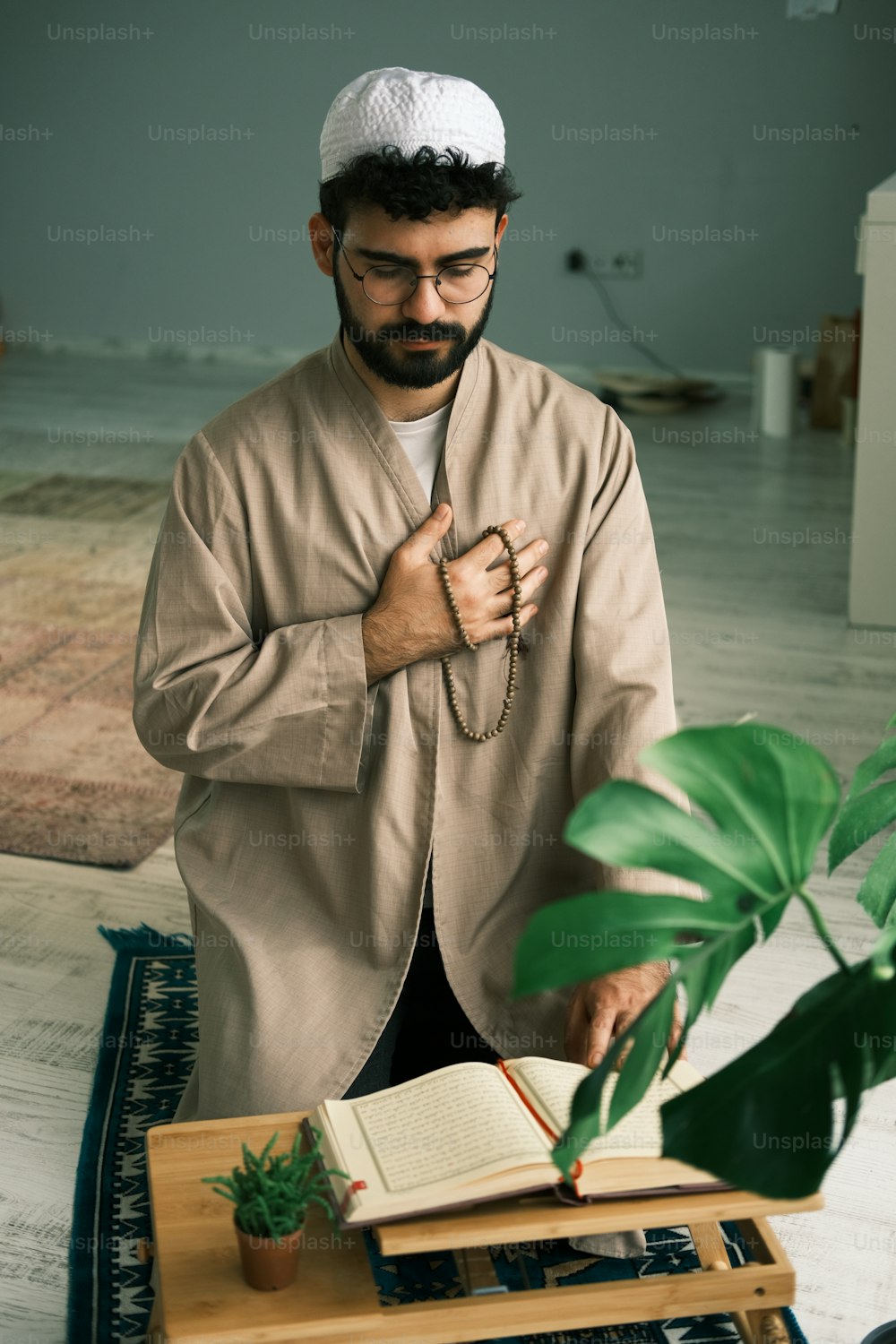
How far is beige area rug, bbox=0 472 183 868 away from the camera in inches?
103

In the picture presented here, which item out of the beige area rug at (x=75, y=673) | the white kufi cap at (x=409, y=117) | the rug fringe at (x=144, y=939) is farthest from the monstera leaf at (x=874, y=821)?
the beige area rug at (x=75, y=673)

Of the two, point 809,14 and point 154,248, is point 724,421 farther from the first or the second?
point 154,248

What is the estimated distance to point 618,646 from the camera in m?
1.60

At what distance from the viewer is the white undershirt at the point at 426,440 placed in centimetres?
164

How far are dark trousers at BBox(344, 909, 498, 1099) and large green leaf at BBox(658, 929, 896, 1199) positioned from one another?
2.75 ft

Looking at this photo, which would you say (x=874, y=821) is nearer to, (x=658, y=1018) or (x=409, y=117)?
(x=658, y=1018)

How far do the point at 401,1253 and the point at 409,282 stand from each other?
882 millimetres

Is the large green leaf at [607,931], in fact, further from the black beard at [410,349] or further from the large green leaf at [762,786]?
the black beard at [410,349]

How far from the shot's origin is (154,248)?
6.84 meters

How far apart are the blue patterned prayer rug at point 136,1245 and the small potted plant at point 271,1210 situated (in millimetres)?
287

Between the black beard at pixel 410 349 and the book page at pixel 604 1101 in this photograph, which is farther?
the black beard at pixel 410 349

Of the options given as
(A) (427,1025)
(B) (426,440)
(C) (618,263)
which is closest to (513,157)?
(C) (618,263)

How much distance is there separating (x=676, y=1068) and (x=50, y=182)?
6.53 meters

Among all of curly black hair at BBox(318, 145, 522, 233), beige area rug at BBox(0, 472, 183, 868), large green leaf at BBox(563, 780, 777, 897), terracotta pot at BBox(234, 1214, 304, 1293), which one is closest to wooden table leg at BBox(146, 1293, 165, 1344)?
terracotta pot at BBox(234, 1214, 304, 1293)
